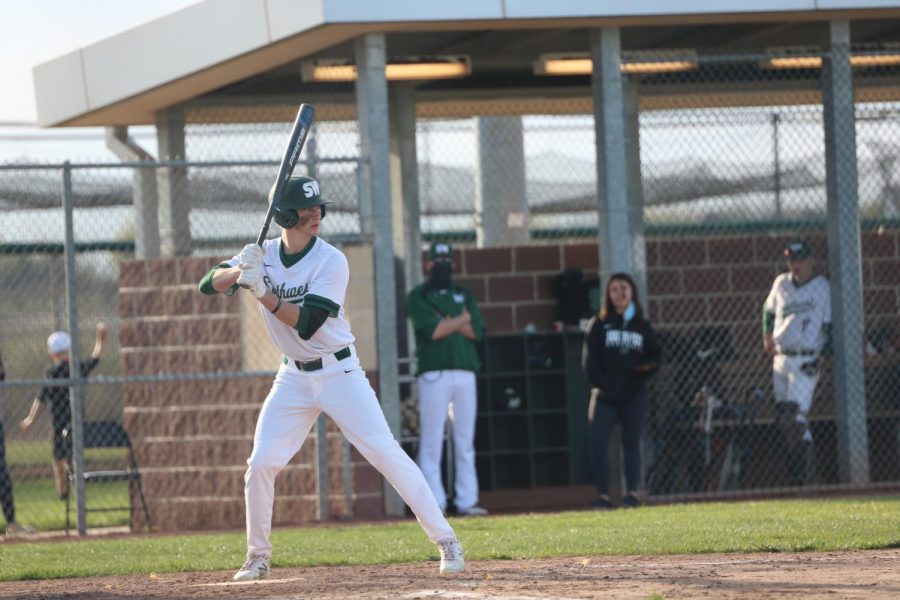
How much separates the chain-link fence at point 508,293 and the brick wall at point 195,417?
2 cm

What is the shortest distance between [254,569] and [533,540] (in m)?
2.23

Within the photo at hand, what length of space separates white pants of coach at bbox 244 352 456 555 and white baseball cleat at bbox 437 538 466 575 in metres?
0.04

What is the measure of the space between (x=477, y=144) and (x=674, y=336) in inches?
181

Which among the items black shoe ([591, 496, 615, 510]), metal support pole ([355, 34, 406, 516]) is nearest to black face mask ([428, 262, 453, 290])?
metal support pole ([355, 34, 406, 516])

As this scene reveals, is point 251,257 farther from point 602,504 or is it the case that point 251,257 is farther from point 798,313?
point 798,313

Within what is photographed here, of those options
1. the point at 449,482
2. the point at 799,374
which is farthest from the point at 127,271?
the point at 799,374

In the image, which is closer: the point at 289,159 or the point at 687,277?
the point at 289,159

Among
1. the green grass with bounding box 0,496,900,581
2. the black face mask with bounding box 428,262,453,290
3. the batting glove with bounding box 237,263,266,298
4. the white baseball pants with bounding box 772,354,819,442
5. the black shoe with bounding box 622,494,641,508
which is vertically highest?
the black face mask with bounding box 428,262,453,290

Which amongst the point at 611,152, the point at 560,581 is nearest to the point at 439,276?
the point at 611,152

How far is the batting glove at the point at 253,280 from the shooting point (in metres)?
6.89

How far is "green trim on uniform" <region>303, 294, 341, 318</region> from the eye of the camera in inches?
280

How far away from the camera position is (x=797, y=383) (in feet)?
41.0

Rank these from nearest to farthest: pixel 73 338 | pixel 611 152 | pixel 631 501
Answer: pixel 73 338 → pixel 631 501 → pixel 611 152

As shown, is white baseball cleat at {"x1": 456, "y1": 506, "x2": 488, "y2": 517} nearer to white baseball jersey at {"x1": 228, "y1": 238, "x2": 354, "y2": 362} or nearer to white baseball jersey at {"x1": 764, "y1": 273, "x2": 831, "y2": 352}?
white baseball jersey at {"x1": 764, "y1": 273, "x2": 831, "y2": 352}
